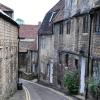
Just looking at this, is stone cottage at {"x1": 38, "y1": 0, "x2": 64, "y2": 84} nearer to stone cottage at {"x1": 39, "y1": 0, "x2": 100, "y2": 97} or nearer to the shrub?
stone cottage at {"x1": 39, "y1": 0, "x2": 100, "y2": 97}

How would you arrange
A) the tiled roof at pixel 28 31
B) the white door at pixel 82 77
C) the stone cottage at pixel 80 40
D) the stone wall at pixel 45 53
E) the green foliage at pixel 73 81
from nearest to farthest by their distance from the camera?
the stone cottage at pixel 80 40 < the white door at pixel 82 77 < the green foliage at pixel 73 81 < the stone wall at pixel 45 53 < the tiled roof at pixel 28 31

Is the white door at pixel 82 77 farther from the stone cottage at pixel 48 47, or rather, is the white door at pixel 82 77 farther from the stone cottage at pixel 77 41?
the stone cottage at pixel 48 47

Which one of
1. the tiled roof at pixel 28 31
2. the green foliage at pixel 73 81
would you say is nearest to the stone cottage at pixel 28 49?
the tiled roof at pixel 28 31

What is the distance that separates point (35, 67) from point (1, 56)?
33.1 m

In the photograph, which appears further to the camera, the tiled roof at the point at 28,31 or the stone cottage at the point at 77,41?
the tiled roof at the point at 28,31

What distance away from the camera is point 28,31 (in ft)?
204

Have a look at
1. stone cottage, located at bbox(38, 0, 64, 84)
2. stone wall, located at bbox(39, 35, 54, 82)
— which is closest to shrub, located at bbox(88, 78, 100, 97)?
stone cottage, located at bbox(38, 0, 64, 84)

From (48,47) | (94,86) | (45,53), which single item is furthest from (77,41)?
(45,53)

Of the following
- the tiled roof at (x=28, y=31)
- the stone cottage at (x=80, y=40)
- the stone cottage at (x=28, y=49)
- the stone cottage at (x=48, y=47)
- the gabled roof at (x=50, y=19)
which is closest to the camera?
the stone cottage at (x=80, y=40)

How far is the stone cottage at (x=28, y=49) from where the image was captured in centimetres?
5512

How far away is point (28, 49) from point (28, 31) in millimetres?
6423

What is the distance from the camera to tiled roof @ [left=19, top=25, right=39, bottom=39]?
6081cm

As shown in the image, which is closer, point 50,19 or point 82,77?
point 82,77

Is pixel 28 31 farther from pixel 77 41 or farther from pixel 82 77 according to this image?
pixel 82 77
